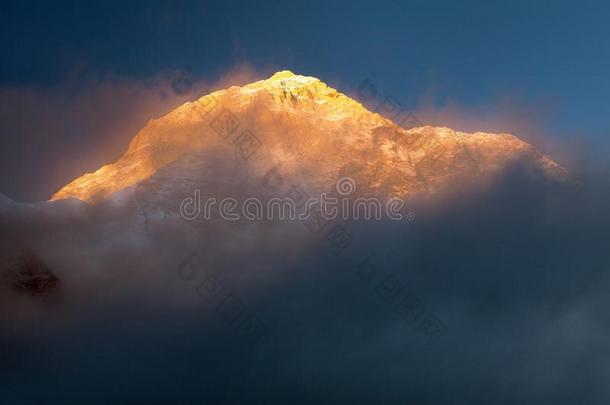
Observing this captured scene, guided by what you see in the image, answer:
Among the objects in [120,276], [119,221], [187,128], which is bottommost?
[120,276]

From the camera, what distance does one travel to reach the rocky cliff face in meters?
142

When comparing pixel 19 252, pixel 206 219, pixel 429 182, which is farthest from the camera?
pixel 429 182

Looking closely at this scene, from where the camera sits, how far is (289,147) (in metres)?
147

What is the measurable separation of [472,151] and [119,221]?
88.4m

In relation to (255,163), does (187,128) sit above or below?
above

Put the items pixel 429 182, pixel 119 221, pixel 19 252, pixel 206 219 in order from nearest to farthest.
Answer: pixel 19 252 → pixel 119 221 → pixel 206 219 → pixel 429 182

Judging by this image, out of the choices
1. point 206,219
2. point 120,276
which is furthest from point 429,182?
point 120,276

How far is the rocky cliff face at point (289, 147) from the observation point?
142 meters

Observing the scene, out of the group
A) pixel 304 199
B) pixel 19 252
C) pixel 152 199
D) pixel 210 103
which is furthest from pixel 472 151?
pixel 19 252

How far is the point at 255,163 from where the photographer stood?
Result: 144 m

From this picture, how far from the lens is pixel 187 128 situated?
5773 inches

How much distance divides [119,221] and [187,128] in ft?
95.7

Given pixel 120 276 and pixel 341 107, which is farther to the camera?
pixel 341 107

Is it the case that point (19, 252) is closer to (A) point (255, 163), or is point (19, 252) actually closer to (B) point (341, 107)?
(A) point (255, 163)
